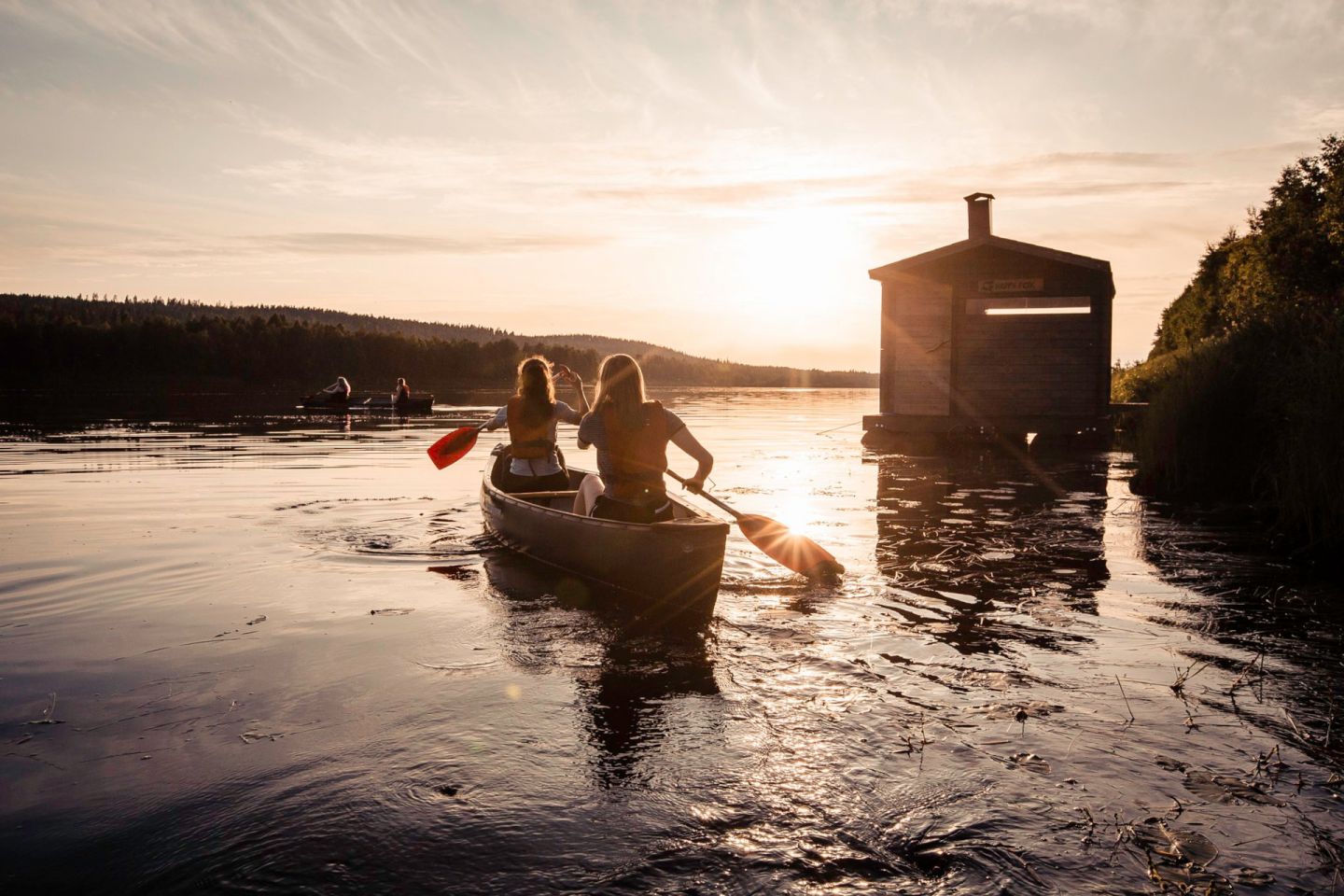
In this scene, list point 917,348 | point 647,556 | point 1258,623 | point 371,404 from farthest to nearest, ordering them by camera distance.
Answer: point 371,404 → point 917,348 → point 647,556 → point 1258,623

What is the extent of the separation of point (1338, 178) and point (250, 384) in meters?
95.8

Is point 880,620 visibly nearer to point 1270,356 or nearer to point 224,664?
point 224,664

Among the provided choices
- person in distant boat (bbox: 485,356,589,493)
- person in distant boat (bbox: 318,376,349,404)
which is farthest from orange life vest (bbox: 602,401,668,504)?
person in distant boat (bbox: 318,376,349,404)

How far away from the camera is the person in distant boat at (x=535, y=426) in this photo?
35.6 feet

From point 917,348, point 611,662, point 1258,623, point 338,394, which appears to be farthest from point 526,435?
point 338,394

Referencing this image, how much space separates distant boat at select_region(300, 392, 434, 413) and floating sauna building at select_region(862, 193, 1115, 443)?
24.9m

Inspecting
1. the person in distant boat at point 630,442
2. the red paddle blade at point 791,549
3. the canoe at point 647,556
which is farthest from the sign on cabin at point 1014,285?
the person in distant boat at point 630,442

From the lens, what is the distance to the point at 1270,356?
1357 centimetres

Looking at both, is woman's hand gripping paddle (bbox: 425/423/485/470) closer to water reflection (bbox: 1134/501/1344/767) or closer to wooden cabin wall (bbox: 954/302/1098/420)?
water reflection (bbox: 1134/501/1344/767)

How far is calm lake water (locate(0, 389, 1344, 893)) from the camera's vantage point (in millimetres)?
3613

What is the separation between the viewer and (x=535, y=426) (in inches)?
441

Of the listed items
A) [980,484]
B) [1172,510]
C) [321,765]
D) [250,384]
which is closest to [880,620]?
[321,765]

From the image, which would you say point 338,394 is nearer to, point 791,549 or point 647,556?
point 791,549

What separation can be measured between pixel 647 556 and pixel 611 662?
1535 mm
